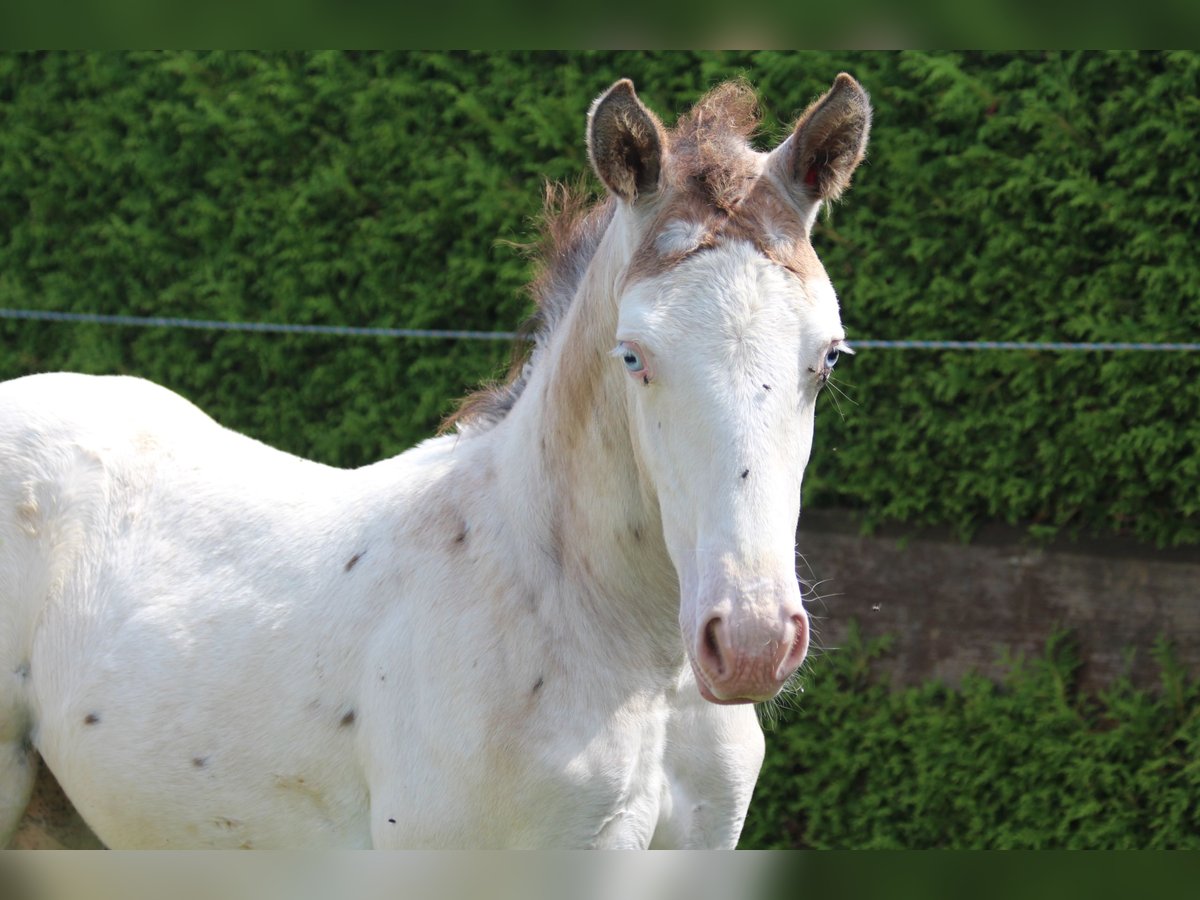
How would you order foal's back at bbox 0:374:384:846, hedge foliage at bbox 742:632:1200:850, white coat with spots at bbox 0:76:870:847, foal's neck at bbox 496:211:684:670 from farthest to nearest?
1. hedge foliage at bbox 742:632:1200:850
2. foal's back at bbox 0:374:384:846
3. foal's neck at bbox 496:211:684:670
4. white coat with spots at bbox 0:76:870:847

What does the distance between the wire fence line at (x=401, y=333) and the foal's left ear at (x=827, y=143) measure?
1814mm

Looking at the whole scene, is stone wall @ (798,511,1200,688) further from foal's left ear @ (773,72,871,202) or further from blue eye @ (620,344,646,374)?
blue eye @ (620,344,646,374)

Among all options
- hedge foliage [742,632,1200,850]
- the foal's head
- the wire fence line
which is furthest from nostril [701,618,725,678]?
hedge foliage [742,632,1200,850]

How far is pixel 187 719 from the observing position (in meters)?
2.60

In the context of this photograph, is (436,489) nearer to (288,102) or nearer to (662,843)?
(662,843)

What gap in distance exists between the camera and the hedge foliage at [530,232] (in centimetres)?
433

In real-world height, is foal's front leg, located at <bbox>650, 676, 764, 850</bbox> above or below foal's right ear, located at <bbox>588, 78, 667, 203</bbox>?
below

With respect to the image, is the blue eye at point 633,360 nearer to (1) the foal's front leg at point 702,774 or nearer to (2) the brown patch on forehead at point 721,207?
(2) the brown patch on forehead at point 721,207

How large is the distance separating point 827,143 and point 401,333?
3229mm

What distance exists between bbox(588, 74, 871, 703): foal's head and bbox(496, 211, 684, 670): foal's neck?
0.10 m

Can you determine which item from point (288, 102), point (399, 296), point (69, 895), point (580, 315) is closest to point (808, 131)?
point (580, 315)

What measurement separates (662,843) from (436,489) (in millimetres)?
852

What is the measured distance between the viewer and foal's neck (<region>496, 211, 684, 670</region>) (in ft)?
7.29

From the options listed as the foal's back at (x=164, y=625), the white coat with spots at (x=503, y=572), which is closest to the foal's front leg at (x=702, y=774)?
the white coat with spots at (x=503, y=572)
